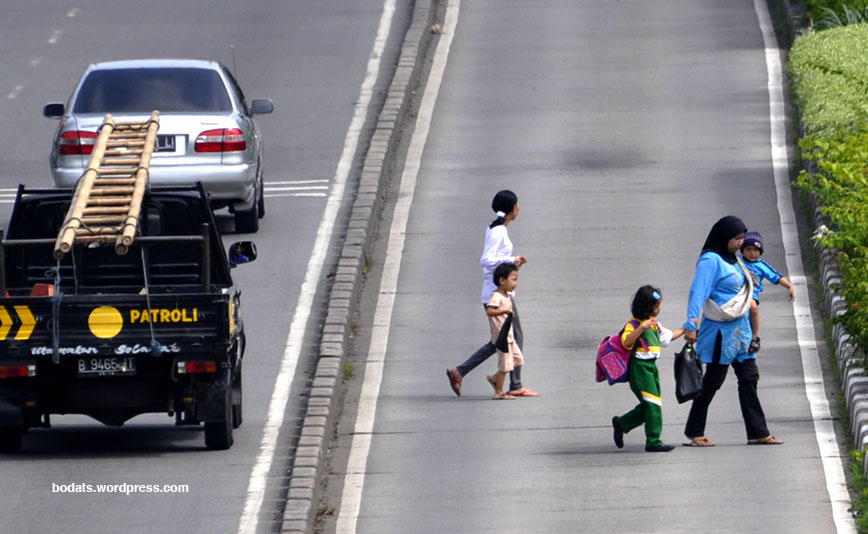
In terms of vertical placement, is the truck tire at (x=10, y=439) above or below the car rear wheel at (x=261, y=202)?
above

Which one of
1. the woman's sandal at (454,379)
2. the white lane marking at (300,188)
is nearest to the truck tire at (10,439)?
the woman's sandal at (454,379)

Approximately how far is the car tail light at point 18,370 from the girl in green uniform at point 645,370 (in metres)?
4.02

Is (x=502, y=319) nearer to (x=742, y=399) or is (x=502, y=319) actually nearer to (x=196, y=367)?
(x=742, y=399)

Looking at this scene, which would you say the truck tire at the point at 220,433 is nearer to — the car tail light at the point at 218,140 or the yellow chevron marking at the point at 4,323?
the yellow chevron marking at the point at 4,323

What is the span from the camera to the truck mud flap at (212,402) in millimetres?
12742

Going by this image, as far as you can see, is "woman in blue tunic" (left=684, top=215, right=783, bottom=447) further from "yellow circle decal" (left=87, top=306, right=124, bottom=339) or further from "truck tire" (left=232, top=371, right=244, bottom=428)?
"yellow circle decal" (left=87, top=306, right=124, bottom=339)

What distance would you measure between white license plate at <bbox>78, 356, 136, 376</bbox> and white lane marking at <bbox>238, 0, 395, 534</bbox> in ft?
3.64

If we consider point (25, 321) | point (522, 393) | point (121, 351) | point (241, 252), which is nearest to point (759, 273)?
point (522, 393)

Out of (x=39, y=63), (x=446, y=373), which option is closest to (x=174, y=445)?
(x=446, y=373)

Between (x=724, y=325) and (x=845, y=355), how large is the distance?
1832 mm

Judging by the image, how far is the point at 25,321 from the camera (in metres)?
12.5

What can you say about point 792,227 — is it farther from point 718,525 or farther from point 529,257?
point 718,525

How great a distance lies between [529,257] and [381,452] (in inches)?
243

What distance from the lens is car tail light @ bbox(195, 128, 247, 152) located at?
19.5 meters
